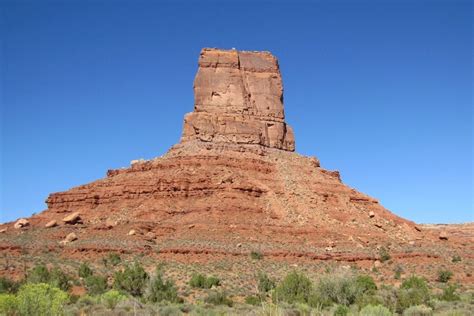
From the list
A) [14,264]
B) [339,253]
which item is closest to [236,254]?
[339,253]

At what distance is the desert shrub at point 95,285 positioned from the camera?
3360 cm

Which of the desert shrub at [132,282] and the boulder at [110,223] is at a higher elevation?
the boulder at [110,223]

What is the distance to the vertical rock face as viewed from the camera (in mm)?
68312

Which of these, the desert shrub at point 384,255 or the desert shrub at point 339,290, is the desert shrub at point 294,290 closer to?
the desert shrub at point 339,290

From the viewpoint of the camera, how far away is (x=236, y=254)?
154 feet

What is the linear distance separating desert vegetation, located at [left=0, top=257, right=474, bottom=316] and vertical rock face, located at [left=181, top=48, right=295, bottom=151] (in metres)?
27.8

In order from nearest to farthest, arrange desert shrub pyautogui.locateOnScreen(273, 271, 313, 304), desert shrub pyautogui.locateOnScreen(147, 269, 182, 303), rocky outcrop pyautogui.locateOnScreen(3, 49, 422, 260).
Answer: desert shrub pyautogui.locateOnScreen(273, 271, 313, 304) → desert shrub pyautogui.locateOnScreen(147, 269, 182, 303) → rocky outcrop pyautogui.locateOnScreen(3, 49, 422, 260)

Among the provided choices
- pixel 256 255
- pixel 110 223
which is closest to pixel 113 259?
pixel 110 223

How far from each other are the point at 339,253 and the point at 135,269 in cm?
1921

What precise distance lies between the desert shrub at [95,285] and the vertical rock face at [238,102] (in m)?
33.5

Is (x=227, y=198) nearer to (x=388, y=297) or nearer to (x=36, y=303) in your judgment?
A: (x=388, y=297)

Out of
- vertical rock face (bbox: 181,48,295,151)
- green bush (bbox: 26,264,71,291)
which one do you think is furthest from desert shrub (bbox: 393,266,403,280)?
vertical rock face (bbox: 181,48,295,151)

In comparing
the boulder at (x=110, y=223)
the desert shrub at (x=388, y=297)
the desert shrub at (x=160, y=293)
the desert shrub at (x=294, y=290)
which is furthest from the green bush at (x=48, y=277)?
the boulder at (x=110, y=223)

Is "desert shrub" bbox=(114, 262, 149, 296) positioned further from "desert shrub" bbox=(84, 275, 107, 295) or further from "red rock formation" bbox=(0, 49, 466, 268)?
"red rock formation" bbox=(0, 49, 466, 268)
